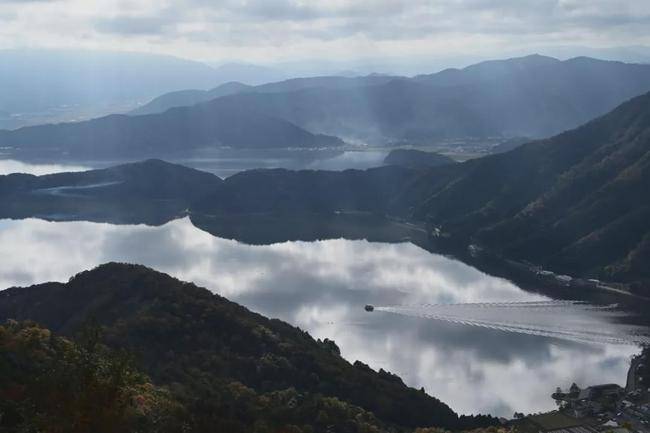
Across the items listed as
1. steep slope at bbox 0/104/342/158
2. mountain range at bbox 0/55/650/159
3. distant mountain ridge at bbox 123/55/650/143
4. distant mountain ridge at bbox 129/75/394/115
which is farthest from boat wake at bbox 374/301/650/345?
distant mountain ridge at bbox 129/75/394/115

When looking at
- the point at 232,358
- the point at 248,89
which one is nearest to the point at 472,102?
the point at 248,89

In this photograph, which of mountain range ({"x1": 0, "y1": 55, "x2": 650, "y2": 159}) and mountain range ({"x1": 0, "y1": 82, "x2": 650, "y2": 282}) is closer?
mountain range ({"x1": 0, "y1": 82, "x2": 650, "y2": 282})

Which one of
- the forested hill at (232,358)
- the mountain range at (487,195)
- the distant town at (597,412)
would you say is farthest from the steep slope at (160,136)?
the distant town at (597,412)

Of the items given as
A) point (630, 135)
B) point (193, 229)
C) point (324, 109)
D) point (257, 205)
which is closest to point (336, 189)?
point (257, 205)

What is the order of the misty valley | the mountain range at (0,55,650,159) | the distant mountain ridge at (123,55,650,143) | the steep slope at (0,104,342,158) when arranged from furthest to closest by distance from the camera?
the distant mountain ridge at (123,55,650,143) < the mountain range at (0,55,650,159) < the steep slope at (0,104,342,158) < the misty valley

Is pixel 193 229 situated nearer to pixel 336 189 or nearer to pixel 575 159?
pixel 336 189

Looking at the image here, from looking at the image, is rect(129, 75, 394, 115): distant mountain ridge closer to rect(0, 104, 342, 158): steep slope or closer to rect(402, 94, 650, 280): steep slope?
rect(0, 104, 342, 158): steep slope
